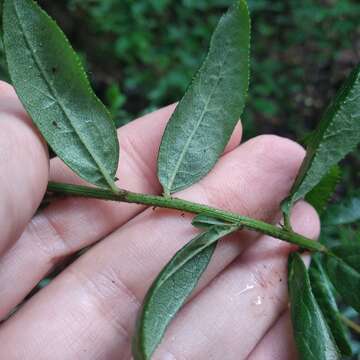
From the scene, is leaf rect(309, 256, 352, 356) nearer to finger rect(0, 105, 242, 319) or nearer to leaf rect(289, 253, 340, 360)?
leaf rect(289, 253, 340, 360)

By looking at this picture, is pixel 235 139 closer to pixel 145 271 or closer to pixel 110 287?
pixel 145 271

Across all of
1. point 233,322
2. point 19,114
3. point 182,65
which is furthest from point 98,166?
point 182,65

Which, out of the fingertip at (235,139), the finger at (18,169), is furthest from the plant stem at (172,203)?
the fingertip at (235,139)

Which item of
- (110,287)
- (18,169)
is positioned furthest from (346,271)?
(18,169)

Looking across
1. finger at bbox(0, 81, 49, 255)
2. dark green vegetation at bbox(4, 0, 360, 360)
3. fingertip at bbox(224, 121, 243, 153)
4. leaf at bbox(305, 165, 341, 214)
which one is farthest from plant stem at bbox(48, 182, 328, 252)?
fingertip at bbox(224, 121, 243, 153)

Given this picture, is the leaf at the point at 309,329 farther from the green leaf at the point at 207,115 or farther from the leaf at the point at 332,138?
the green leaf at the point at 207,115

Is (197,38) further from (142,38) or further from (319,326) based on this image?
(319,326)

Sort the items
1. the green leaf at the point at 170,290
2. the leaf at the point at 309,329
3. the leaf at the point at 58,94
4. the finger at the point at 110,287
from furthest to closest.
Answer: the finger at the point at 110,287 → the leaf at the point at 309,329 → the leaf at the point at 58,94 → the green leaf at the point at 170,290
